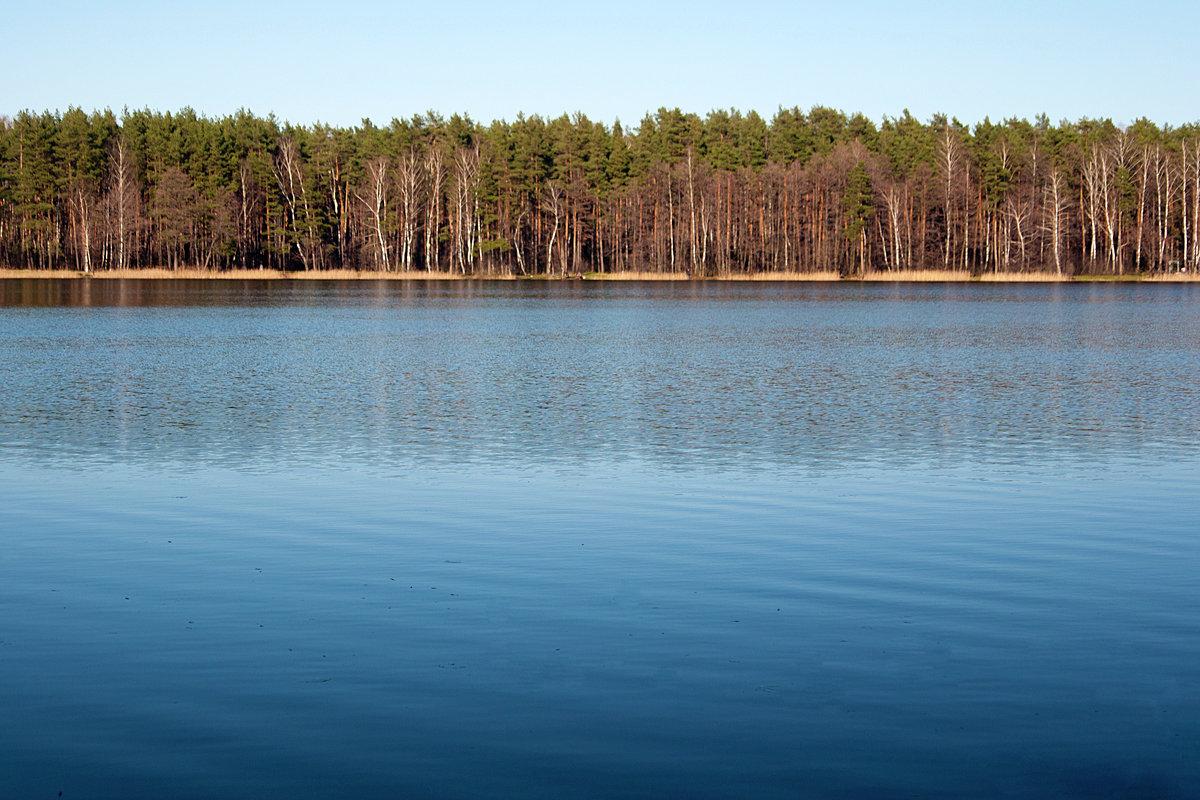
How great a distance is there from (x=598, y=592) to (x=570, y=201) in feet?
304

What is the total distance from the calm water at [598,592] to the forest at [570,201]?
7117 centimetres

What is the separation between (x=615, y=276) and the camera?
98.2 metres

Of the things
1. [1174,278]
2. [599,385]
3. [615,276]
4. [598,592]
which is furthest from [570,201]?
[598,592]

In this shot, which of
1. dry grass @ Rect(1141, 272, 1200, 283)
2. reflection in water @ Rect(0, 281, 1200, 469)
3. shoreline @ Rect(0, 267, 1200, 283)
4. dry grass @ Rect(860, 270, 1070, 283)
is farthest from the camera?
dry grass @ Rect(1141, 272, 1200, 283)

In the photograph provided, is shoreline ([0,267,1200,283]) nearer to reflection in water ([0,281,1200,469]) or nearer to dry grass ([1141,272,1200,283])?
dry grass ([1141,272,1200,283])

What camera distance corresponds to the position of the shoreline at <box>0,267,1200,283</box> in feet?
291

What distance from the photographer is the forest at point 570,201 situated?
92250 millimetres

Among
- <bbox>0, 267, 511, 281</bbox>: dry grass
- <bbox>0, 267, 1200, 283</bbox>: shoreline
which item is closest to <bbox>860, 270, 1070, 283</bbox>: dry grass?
<bbox>0, 267, 1200, 283</bbox>: shoreline

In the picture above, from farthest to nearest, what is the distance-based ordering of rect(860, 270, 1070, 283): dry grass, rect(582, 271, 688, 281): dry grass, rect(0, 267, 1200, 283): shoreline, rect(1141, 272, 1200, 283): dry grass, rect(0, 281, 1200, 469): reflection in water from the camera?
rect(582, 271, 688, 281): dry grass < rect(1141, 272, 1200, 283): dry grass < rect(0, 267, 1200, 283): shoreline < rect(860, 270, 1070, 283): dry grass < rect(0, 281, 1200, 469): reflection in water

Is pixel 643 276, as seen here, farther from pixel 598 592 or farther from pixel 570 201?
pixel 598 592

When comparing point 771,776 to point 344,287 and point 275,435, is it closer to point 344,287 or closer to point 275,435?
point 275,435

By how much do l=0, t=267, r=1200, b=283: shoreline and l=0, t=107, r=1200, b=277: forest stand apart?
1.02m

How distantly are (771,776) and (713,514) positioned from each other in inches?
269

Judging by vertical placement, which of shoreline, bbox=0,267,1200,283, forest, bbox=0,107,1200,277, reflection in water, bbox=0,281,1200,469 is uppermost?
forest, bbox=0,107,1200,277
